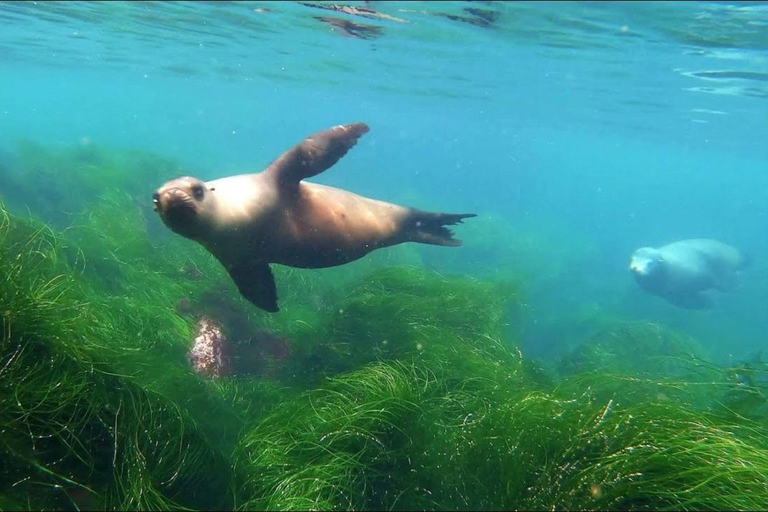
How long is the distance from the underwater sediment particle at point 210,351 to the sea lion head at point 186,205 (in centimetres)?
229

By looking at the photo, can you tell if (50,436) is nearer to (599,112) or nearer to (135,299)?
(135,299)

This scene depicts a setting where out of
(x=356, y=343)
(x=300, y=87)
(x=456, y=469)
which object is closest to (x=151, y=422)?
(x=456, y=469)

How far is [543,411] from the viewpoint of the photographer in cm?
331

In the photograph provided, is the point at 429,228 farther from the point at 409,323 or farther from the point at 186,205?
the point at 186,205

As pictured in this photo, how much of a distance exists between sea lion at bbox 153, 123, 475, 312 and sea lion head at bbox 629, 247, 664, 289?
10.1 meters

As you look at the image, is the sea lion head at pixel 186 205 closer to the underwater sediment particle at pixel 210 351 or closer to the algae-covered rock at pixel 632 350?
the underwater sediment particle at pixel 210 351

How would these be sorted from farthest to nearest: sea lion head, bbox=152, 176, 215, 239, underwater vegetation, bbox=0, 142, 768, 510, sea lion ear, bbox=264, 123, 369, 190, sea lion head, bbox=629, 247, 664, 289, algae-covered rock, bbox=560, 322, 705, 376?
sea lion head, bbox=629, 247, 664, 289, algae-covered rock, bbox=560, 322, 705, 376, sea lion ear, bbox=264, 123, 369, 190, sea lion head, bbox=152, 176, 215, 239, underwater vegetation, bbox=0, 142, 768, 510

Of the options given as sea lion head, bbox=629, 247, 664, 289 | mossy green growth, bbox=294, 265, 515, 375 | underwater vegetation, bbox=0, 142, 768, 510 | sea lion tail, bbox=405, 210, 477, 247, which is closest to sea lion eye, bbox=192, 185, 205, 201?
underwater vegetation, bbox=0, 142, 768, 510

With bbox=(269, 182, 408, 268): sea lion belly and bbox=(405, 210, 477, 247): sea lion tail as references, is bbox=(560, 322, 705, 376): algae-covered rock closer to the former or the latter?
bbox=(405, 210, 477, 247): sea lion tail

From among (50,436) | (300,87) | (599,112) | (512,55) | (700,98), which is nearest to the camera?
(50,436)

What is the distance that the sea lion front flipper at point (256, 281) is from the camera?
5.08m

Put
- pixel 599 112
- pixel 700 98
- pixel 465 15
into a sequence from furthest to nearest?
pixel 599 112, pixel 700 98, pixel 465 15

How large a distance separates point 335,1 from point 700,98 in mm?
14463

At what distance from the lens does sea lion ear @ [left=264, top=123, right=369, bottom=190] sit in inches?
193
